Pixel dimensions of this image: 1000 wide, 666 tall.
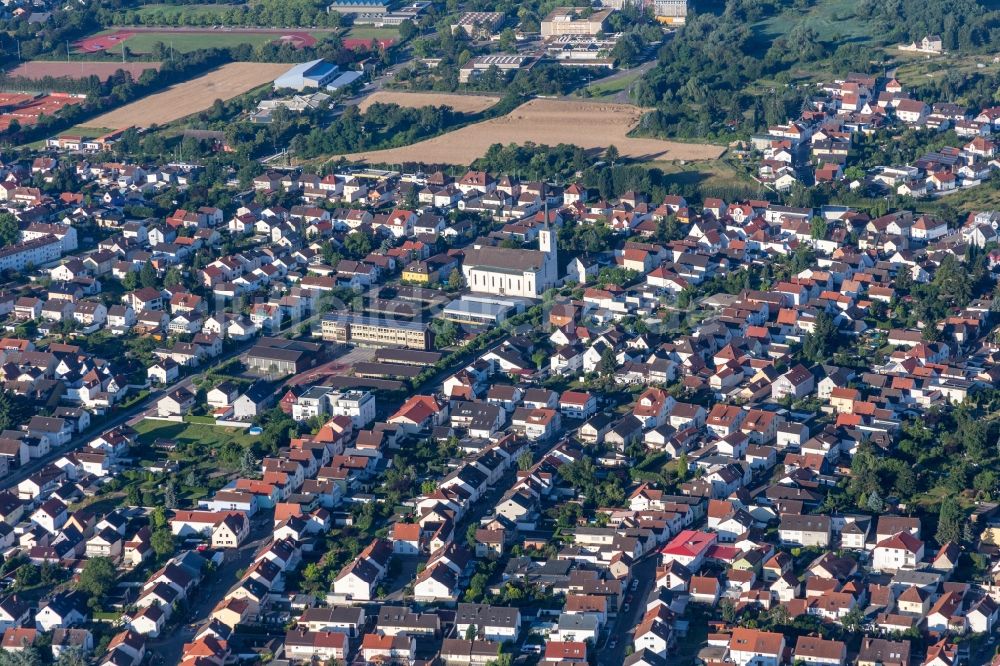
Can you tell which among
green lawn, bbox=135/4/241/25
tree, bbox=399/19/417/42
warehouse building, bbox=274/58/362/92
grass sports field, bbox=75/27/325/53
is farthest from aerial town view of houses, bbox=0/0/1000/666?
green lawn, bbox=135/4/241/25

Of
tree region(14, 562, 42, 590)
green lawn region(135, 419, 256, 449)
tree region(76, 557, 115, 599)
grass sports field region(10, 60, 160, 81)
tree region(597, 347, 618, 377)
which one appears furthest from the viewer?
grass sports field region(10, 60, 160, 81)

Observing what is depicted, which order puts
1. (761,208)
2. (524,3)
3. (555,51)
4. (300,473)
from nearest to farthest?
(300,473) < (761,208) < (555,51) < (524,3)

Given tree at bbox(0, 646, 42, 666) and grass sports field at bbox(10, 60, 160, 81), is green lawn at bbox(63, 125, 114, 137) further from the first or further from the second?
tree at bbox(0, 646, 42, 666)

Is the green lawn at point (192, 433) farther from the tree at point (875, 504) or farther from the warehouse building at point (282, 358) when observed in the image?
the tree at point (875, 504)

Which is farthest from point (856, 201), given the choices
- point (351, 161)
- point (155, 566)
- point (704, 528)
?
point (155, 566)

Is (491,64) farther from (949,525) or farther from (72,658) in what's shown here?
(72,658)

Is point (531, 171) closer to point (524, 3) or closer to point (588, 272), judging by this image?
point (588, 272)

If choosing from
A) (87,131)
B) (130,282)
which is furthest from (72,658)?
(87,131)
